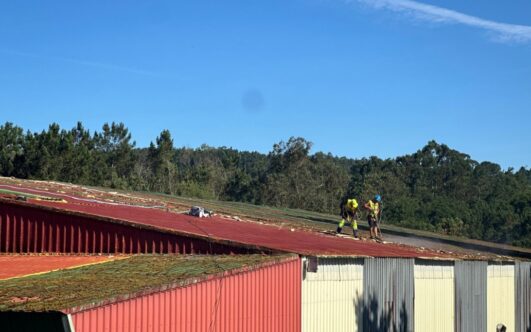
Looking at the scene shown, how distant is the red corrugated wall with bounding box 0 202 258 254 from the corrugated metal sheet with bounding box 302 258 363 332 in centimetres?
246

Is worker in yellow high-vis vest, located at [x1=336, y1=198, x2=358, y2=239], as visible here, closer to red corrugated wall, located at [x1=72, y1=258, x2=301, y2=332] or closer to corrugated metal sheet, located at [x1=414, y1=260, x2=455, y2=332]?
corrugated metal sheet, located at [x1=414, y1=260, x2=455, y2=332]

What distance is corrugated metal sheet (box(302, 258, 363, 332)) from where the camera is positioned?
15.5m

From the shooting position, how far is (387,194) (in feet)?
306

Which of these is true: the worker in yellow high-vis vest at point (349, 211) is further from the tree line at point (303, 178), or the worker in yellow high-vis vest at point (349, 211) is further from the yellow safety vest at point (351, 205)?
the tree line at point (303, 178)

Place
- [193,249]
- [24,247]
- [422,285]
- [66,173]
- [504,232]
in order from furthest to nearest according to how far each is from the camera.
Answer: [504,232] < [66,173] < [422,285] < [24,247] < [193,249]

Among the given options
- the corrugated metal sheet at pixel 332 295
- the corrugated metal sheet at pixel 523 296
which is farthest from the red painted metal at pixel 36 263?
the corrugated metal sheet at pixel 523 296

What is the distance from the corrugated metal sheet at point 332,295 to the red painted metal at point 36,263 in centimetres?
435

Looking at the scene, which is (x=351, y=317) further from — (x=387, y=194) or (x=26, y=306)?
(x=387, y=194)

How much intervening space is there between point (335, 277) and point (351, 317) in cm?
126

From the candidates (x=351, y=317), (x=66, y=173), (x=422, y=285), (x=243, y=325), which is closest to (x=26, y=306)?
(x=243, y=325)

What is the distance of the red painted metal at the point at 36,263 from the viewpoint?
14492 millimetres

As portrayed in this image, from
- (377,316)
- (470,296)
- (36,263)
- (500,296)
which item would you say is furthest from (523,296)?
(36,263)

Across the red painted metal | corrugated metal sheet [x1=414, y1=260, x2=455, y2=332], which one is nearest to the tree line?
corrugated metal sheet [x1=414, y1=260, x2=455, y2=332]

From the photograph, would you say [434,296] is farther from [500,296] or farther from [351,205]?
[351,205]
